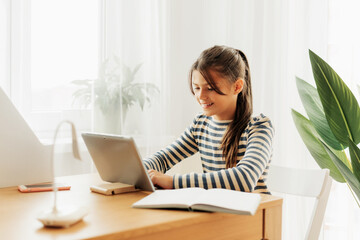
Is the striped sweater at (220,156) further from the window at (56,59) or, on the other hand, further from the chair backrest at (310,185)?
the window at (56,59)

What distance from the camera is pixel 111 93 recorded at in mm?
2189

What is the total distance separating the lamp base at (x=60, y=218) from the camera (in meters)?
0.95

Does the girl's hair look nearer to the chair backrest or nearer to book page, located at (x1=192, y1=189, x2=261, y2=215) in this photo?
the chair backrest

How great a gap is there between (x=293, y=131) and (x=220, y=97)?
3.28ft

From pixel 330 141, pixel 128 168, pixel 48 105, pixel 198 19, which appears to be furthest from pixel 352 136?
pixel 48 105

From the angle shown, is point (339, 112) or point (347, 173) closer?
point (347, 173)

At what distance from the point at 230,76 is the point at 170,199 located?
0.60m

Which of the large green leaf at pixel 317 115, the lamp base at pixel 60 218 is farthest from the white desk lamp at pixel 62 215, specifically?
the large green leaf at pixel 317 115

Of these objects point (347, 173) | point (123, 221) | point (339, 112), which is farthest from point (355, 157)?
point (123, 221)

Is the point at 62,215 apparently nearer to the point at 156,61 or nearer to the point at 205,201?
the point at 205,201

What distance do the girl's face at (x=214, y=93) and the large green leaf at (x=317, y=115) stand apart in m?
0.49

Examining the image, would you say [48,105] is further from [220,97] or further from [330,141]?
[330,141]

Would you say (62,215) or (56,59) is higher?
(56,59)

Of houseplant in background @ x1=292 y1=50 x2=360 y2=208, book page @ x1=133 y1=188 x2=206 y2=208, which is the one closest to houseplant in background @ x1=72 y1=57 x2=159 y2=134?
houseplant in background @ x1=292 y1=50 x2=360 y2=208
